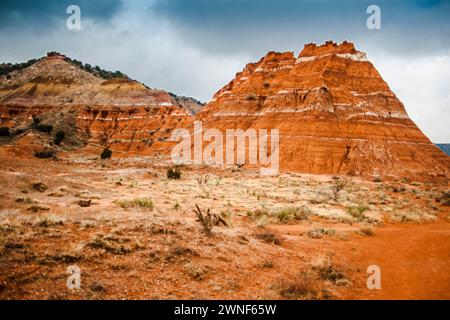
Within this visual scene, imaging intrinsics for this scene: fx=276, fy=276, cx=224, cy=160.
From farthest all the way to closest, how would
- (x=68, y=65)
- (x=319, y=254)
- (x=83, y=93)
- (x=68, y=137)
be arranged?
(x=68, y=65) < (x=83, y=93) < (x=68, y=137) < (x=319, y=254)

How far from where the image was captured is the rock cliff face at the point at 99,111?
62.0 m

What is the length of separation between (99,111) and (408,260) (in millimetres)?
70960

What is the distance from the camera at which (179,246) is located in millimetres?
7051

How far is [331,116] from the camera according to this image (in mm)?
43750

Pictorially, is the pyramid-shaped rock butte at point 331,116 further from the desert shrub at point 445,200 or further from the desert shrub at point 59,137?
the desert shrub at point 59,137

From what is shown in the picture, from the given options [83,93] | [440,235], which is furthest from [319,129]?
[83,93]

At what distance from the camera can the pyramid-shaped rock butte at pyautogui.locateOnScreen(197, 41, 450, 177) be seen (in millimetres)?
39375

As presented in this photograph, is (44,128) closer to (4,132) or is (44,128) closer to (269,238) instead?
(4,132)

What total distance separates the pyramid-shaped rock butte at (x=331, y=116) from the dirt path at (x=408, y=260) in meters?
28.3

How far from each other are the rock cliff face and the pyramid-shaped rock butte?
48.1 ft

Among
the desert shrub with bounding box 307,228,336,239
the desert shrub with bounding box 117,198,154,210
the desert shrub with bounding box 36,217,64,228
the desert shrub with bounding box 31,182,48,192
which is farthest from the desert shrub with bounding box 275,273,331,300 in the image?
the desert shrub with bounding box 31,182,48,192

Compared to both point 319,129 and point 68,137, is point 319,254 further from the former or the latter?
point 68,137

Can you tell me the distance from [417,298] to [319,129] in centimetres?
3896

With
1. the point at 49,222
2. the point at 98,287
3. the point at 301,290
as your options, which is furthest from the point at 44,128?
the point at 301,290
